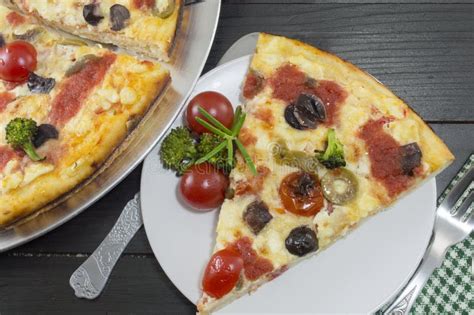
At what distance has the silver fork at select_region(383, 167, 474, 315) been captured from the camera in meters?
4.07

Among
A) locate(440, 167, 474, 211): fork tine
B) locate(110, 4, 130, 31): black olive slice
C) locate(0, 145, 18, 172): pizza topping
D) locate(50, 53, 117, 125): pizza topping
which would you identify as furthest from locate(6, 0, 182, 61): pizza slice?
locate(440, 167, 474, 211): fork tine

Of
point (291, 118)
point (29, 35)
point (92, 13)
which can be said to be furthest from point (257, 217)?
point (29, 35)

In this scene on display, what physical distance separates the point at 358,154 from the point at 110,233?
5.66 feet

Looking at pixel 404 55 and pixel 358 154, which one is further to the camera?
pixel 404 55

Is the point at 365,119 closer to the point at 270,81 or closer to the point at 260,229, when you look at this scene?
the point at 270,81

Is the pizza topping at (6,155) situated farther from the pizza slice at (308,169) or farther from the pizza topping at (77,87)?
the pizza slice at (308,169)

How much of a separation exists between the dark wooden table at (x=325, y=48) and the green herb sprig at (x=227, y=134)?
76 centimetres

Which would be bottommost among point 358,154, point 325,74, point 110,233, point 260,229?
point 110,233

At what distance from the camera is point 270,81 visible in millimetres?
4113

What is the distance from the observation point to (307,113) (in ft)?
12.9

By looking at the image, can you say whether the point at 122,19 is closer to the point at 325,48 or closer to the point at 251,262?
the point at 325,48

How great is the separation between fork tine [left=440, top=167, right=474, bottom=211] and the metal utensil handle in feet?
6.65

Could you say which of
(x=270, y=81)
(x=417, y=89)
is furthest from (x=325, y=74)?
(x=417, y=89)

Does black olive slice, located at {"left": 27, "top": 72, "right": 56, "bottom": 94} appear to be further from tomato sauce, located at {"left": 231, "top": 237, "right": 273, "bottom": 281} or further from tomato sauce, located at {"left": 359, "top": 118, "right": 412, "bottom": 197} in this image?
tomato sauce, located at {"left": 359, "top": 118, "right": 412, "bottom": 197}
